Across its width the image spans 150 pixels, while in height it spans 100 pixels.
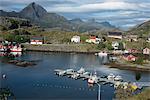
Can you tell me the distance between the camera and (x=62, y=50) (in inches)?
1459

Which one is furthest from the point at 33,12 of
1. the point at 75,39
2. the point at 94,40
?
the point at 94,40

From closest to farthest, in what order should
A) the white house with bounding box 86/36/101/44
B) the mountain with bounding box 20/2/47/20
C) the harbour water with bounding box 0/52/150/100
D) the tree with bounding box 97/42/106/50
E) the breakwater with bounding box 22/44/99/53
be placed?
the harbour water with bounding box 0/52/150/100 → the breakwater with bounding box 22/44/99/53 → the tree with bounding box 97/42/106/50 → the white house with bounding box 86/36/101/44 → the mountain with bounding box 20/2/47/20

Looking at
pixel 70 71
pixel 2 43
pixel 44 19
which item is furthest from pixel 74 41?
pixel 44 19

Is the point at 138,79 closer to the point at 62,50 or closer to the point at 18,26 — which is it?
the point at 62,50

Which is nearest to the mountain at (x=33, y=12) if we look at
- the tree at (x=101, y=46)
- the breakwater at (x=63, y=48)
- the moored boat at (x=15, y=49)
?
the breakwater at (x=63, y=48)

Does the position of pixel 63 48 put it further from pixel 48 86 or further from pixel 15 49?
pixel 48 86

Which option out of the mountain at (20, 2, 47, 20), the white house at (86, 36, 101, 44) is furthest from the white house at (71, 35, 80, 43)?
the mountain at (20, 2, 47, 20)

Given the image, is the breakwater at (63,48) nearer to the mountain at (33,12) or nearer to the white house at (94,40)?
the white house at (94,40)

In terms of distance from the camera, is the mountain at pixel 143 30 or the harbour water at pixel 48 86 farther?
the mountain at pixel 143 30

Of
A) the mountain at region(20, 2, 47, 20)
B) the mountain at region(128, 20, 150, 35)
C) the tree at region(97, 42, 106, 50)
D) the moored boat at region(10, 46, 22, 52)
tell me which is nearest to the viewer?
the moored boat at region(10, 46, 22, 52)

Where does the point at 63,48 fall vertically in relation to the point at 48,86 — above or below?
above

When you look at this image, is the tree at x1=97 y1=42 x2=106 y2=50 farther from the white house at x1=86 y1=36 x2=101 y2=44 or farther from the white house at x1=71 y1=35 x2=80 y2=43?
the white house at x1=71 y1=35 x2=80 y2=43

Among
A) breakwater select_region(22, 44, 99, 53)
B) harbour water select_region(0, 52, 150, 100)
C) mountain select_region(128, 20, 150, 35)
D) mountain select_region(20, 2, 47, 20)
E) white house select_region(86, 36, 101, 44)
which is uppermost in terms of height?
mountain select_region(20, 2, 47, 20)

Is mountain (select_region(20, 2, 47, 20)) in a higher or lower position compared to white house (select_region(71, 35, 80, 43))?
higher
